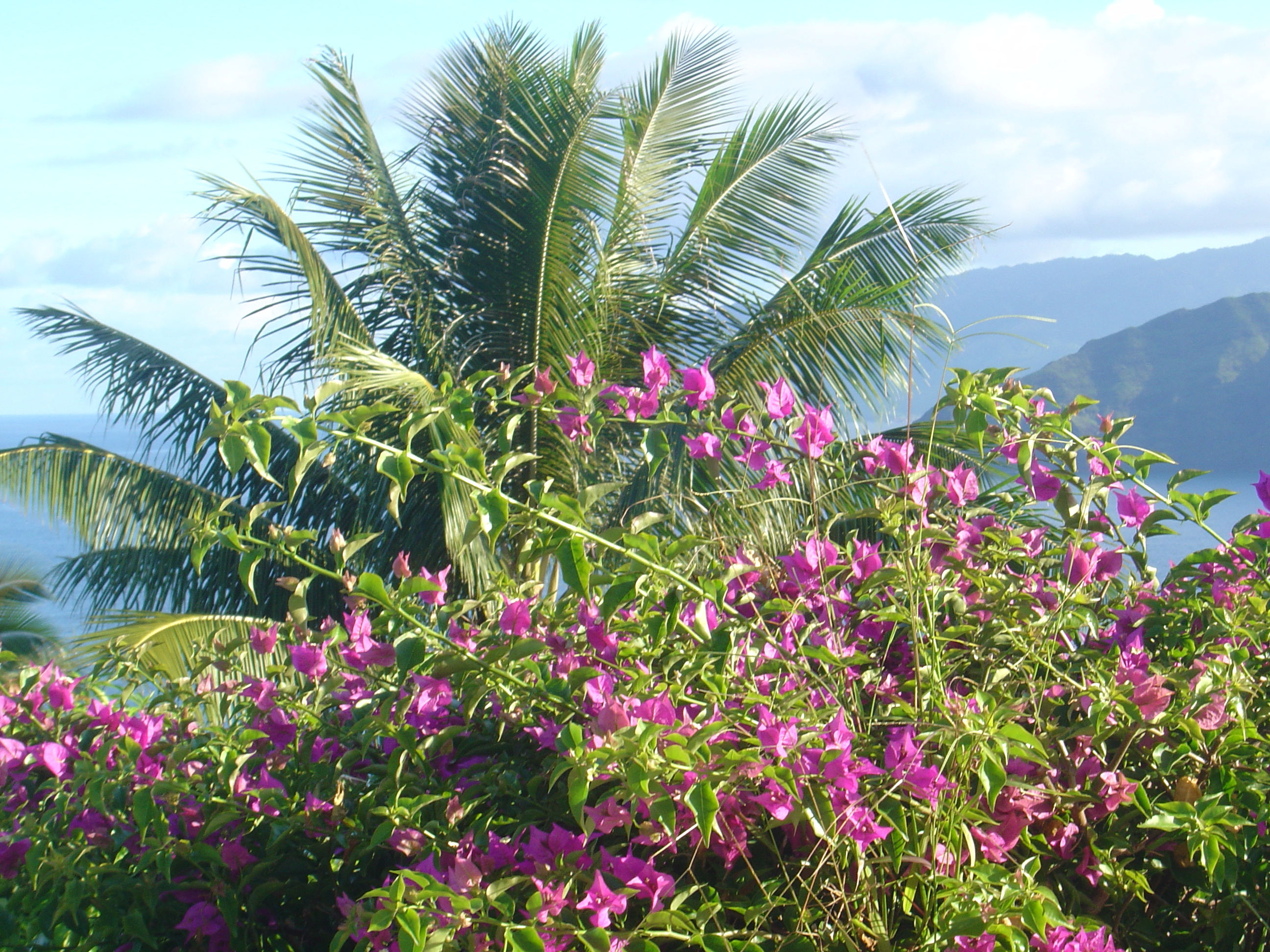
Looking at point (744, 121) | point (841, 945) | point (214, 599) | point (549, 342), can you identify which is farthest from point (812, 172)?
point (841, 945)

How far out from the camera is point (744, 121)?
7.09 metres

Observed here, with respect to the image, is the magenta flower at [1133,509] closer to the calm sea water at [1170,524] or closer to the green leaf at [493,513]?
the calm sea water at [1170,524]

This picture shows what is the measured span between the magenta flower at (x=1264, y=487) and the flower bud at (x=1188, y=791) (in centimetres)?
47

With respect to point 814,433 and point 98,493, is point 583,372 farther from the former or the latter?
point 98,493

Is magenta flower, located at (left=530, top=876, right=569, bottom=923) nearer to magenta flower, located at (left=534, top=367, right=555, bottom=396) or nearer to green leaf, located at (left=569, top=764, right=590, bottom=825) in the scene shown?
green leaf, located at (left=569, top=764, right=590, bottom=825)

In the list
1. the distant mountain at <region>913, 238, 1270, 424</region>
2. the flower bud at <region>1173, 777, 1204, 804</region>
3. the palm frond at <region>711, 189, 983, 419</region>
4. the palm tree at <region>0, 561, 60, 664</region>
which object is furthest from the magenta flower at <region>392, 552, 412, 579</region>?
the distant mountain at <region>913, 238, 1270, 424</region>

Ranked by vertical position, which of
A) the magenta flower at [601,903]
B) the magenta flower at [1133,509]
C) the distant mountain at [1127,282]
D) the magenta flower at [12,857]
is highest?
the distant mountain at [1127,282]

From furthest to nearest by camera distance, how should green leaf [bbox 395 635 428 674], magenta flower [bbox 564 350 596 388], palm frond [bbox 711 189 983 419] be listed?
palm frond [bbox 711 189 983 419], magenta flower [bbox 564 350 596 388], green leaf [bbox 395 635 428 674]

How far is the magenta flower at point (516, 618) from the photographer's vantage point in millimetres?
1438

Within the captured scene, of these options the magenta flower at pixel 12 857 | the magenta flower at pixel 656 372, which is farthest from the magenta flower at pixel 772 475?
the magenta flower at pixel 12 857

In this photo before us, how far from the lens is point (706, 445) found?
5.38 feet

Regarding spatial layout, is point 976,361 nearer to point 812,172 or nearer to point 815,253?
point 815,253

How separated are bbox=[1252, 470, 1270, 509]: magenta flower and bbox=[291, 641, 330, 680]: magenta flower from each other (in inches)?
59.9

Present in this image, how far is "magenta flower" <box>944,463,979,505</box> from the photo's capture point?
5.74 feet
